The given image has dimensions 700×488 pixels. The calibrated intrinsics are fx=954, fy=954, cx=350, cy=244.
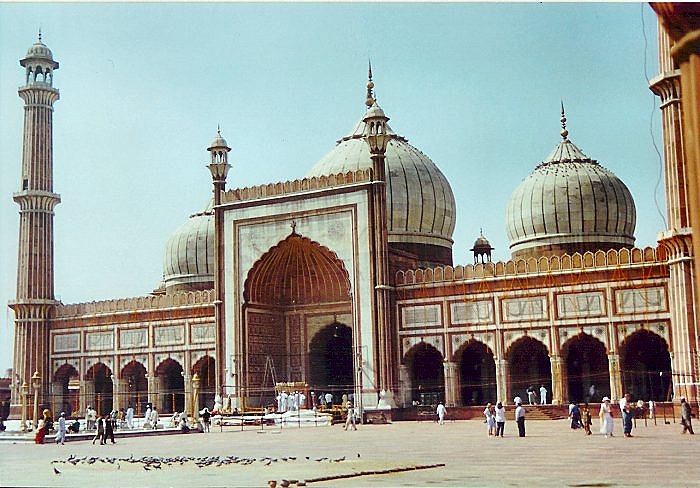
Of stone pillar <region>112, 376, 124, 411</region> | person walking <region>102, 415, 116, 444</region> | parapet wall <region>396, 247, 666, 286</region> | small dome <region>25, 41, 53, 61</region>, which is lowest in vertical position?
person walking <region>102, 415, 116, 444</region>

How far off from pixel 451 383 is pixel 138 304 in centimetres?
1038

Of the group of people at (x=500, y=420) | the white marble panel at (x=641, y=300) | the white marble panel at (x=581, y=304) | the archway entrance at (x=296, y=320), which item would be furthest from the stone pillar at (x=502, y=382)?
the group of people at (x=500, y=420)

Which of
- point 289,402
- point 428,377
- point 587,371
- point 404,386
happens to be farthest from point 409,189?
point 587,371

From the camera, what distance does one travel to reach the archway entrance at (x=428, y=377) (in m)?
24.0

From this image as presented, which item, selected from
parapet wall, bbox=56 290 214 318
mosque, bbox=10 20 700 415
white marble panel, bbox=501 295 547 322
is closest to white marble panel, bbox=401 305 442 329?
mosque, bbox=10 20 700 415

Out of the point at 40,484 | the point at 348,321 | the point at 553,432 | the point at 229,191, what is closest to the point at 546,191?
the point at 348,321

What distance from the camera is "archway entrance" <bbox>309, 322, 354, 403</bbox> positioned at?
26.0 metres

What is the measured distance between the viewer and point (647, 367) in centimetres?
2225

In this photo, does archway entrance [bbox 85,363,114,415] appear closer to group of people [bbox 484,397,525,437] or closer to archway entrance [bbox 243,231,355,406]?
archway entrance [bbox 243,231,355,406]

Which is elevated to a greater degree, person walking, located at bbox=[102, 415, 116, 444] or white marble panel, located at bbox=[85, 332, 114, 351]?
white marble panel, located at bbox=[85, 332, 114, 351]

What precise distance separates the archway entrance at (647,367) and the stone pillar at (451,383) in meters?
3.84

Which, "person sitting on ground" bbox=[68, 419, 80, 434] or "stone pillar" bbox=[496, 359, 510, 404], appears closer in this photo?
"person sitting on ground" bbox=[68, 419, 80, 434]

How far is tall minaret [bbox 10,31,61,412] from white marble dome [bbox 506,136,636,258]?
14.1m

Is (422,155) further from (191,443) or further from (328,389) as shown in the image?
(191,443)
